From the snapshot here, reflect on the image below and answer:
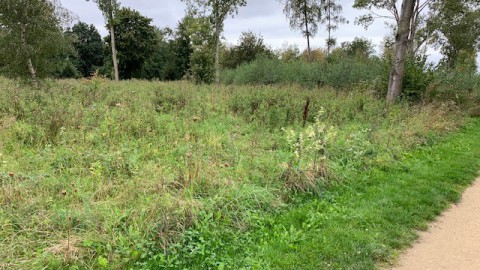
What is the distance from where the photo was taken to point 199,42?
77.2 ft

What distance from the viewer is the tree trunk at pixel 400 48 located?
36.8ft

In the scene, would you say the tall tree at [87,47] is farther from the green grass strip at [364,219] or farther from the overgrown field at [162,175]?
the green grass strip at [364,219]

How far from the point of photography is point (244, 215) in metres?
3.97

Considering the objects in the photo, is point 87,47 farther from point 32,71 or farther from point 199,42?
point 32,71

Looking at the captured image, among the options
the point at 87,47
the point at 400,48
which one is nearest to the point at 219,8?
the point at 400,48

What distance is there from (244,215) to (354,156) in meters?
3.39

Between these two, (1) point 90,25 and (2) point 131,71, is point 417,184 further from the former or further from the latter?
(1) point 90,25

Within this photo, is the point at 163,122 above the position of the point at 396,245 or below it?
above

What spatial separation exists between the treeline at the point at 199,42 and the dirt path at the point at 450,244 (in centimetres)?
889

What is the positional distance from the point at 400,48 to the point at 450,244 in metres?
9.90

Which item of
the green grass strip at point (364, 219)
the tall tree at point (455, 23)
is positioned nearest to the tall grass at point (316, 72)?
the tall tree at point (455, 23)

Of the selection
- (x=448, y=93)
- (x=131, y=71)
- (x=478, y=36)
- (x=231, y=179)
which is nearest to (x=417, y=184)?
(x=231, y=179)

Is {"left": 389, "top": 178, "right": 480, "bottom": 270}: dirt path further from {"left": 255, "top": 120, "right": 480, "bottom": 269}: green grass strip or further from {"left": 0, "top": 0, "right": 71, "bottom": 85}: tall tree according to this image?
{"left": 0, "top": 0, "right": 71, "bottom": 85}: tall tree

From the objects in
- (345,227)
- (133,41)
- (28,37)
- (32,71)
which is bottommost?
(345,227)
